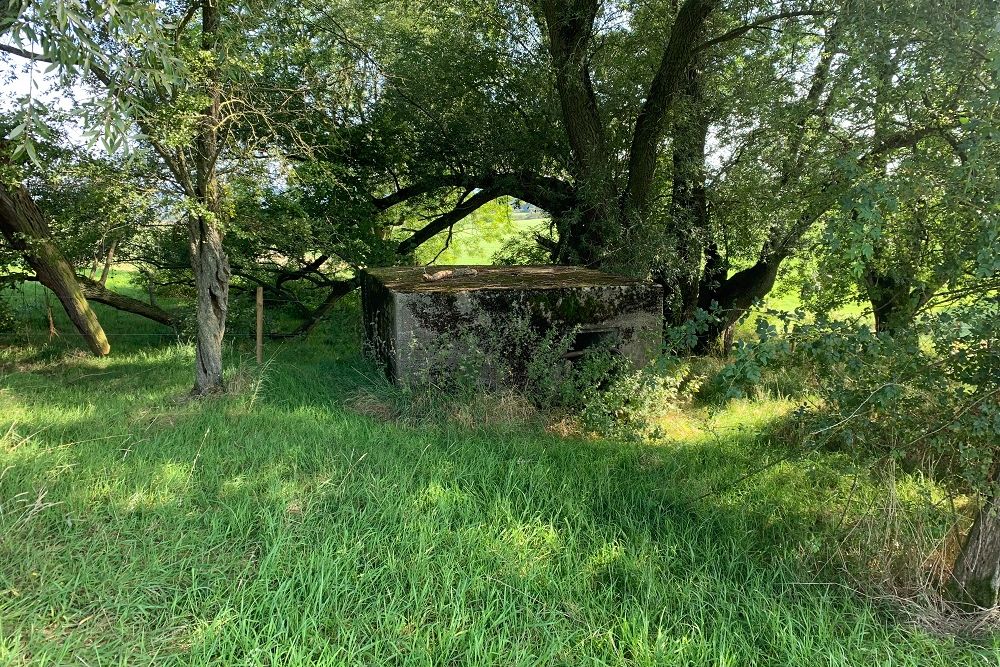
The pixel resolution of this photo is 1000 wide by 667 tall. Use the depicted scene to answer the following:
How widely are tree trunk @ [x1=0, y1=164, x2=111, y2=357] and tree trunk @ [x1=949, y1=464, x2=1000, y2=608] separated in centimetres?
1030

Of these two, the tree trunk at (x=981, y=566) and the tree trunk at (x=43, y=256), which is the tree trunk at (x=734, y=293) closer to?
the tree trunk at (x=981, y=566)

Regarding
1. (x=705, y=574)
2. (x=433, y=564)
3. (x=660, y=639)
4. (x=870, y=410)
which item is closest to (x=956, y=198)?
(x=870, y=410)

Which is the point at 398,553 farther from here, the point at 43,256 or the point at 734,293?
the point at 734,293

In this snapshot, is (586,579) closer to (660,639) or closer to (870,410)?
(660,639)

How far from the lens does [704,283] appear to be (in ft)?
38.9

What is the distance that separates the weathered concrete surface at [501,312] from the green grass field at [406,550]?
4.93 feet

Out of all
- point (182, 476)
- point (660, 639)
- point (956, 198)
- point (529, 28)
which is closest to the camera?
point (660, 639)

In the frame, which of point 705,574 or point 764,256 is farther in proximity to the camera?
point 764,256

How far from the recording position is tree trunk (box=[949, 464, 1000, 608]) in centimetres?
322

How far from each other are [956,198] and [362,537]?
4.22 metres

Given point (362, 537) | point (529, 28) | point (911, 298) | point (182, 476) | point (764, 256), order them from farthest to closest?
point (529, 28), point (764, 256), point (911, 298), point (182, 476), point (362, 537)

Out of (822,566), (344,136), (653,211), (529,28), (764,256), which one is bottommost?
(822,566)

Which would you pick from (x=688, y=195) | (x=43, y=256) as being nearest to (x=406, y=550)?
(x=688, y=195)

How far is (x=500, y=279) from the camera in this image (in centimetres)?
769
